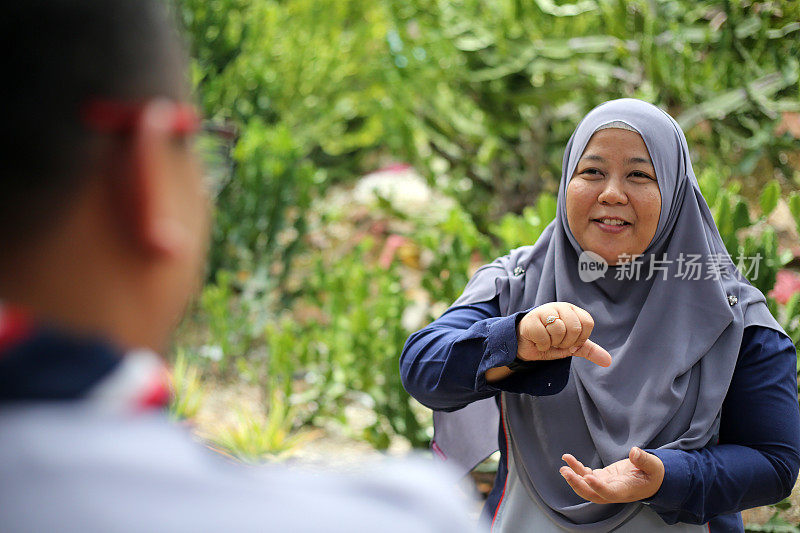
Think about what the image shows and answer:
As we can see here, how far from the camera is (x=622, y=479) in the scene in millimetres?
1290

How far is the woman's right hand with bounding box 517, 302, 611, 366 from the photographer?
122cm

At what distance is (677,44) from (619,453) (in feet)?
9.86

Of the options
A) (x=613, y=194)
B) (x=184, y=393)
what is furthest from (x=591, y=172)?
(x=184, y=393)

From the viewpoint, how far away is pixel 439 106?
5016 millimetres

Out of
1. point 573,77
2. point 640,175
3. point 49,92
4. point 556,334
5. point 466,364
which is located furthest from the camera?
point 573,77

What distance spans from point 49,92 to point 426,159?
440 centimetres

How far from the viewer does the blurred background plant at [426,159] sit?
338 centimetres

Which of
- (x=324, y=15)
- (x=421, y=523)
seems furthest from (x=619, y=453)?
(x=324, y=15)

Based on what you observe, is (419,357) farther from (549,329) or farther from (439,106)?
(439,106)

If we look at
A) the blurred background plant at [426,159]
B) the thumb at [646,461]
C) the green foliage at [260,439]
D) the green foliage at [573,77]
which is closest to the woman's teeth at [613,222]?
the thumb at [646,461]

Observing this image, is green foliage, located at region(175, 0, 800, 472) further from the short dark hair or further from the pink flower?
the short dark hair

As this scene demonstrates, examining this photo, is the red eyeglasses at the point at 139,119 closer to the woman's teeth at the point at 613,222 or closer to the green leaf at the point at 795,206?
the woman's teeth at the point at 613,222

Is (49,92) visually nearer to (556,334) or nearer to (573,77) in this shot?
(556,334)

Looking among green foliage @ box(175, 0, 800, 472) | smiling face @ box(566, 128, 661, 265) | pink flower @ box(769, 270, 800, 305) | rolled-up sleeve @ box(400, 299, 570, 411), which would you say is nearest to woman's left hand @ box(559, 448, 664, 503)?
rolled-up sleeve @ box(400, 299, 570, 411)
